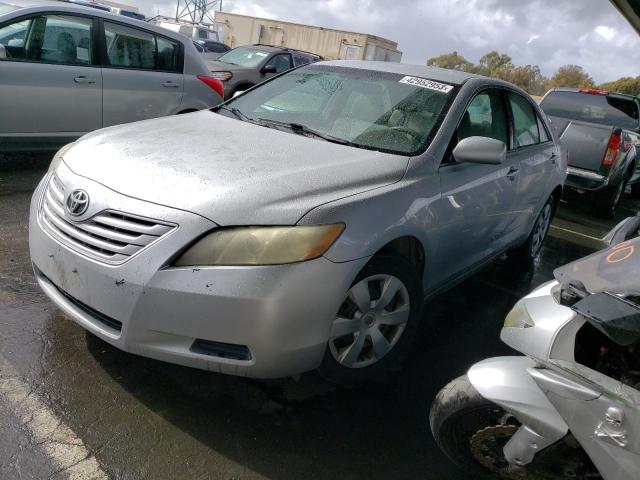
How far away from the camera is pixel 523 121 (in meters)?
4.27

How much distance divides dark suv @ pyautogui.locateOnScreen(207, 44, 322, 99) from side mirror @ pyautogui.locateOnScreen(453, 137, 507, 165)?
7693mm

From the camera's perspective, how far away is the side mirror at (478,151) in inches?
118

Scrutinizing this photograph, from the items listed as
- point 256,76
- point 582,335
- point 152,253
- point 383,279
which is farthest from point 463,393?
point 256,76

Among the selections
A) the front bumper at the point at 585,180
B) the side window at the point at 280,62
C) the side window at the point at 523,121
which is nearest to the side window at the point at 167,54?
the side window at the point at 523,121

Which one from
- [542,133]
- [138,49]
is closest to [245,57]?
[138,49]

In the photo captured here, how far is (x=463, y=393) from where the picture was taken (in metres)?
1.98

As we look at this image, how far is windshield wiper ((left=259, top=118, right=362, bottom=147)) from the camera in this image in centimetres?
307

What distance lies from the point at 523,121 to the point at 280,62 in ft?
28.4

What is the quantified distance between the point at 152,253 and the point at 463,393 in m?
1.30

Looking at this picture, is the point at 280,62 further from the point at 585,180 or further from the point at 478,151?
the point at 478,151

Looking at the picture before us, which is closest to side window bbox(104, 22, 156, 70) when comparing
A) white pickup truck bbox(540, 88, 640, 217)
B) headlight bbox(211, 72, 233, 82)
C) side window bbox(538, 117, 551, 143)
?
side window bbox(538, 117, 551, 143)

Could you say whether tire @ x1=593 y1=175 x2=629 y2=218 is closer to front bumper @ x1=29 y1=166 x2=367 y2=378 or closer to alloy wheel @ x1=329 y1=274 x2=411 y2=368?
alloy wheel @ x1=329 y1=274 x2=411 y2=368

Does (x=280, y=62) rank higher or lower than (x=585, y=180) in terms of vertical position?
higher

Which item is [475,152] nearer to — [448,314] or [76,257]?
[448,314]
